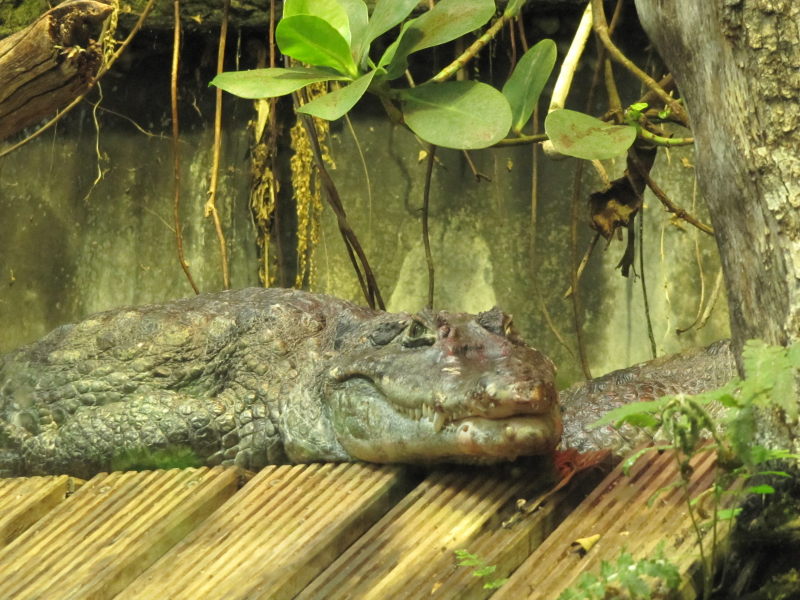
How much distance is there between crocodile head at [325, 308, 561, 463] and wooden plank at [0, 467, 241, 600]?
0.37m

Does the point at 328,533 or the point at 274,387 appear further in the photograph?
the point at 274,387

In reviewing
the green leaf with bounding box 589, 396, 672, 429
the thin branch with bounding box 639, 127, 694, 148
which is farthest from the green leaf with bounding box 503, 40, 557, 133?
the green leaf with bounding box 589, 396, 672, 429

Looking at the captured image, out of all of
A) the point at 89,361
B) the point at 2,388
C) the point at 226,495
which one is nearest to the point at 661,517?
the point at 226,495

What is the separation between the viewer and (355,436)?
289 centimetres

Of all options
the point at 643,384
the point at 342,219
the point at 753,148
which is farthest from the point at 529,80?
the point at 753,148

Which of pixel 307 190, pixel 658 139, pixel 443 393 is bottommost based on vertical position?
pixel 443 393

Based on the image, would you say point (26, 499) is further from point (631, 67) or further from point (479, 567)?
point (631, 67)

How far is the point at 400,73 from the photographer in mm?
3465

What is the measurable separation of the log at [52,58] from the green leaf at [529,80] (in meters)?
1.20

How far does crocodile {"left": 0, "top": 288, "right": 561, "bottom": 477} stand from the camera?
8.42 ft

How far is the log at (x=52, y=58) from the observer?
9.35 feet

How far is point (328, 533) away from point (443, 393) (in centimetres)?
39

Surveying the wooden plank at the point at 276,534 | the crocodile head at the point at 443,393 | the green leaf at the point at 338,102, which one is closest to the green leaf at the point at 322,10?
the green leaf at the point at 338,102

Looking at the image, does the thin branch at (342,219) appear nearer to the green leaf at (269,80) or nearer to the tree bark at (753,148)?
the green leaf at (269,80)
